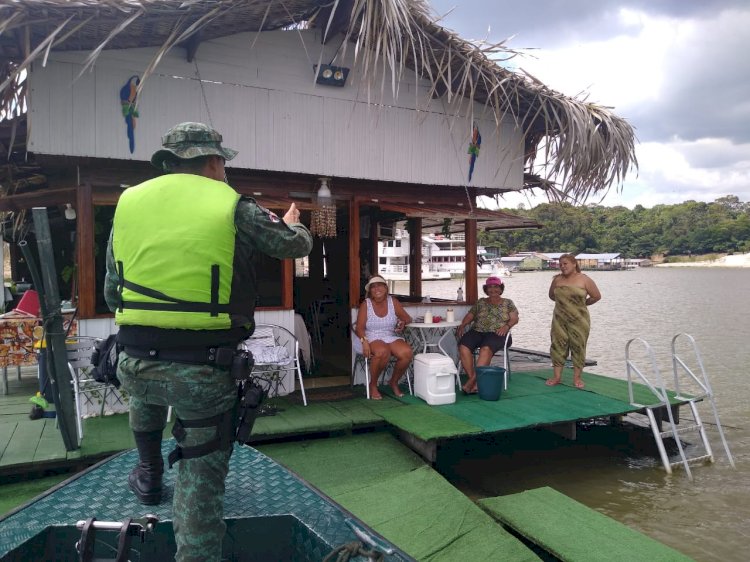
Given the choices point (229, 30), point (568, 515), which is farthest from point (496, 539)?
point (229, 30)

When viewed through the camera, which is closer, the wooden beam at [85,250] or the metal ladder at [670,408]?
the wooden beam at [85,250]

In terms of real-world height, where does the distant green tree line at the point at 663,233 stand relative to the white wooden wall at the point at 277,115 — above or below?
above

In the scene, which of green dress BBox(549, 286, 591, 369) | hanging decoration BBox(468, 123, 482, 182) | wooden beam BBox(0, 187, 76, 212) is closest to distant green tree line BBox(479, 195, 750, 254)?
hanging decoration BBox(468, 123, 482, 182)

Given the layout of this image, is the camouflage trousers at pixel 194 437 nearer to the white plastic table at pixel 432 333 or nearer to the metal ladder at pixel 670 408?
the white plastic table at pixel 432 333

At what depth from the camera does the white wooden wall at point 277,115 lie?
4.68 m

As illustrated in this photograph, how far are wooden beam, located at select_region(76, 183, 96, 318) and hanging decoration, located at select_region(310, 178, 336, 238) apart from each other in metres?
2.12

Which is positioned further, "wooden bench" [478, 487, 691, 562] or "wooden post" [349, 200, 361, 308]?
"wooden post" [349, 200, 361, 308]

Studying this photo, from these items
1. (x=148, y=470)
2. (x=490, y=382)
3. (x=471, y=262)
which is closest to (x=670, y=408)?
(x=490, y=382)

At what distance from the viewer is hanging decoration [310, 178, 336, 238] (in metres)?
5.86

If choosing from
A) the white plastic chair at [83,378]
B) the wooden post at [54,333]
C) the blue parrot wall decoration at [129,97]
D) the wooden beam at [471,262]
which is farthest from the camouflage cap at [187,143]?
the wooden beam at [471,262]

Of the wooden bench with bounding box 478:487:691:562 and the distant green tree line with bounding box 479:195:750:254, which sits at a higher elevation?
the distant green tree line with bounding box 479:195:750:254

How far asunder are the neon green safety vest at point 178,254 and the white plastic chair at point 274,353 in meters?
2.95

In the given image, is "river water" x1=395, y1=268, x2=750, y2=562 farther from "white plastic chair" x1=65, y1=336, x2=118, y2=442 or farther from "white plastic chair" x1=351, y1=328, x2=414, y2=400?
"white plastic chair" x1=65, y1=336, x2=118, y2=442

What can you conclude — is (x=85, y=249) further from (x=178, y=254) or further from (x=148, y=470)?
(x=178, y=254)
